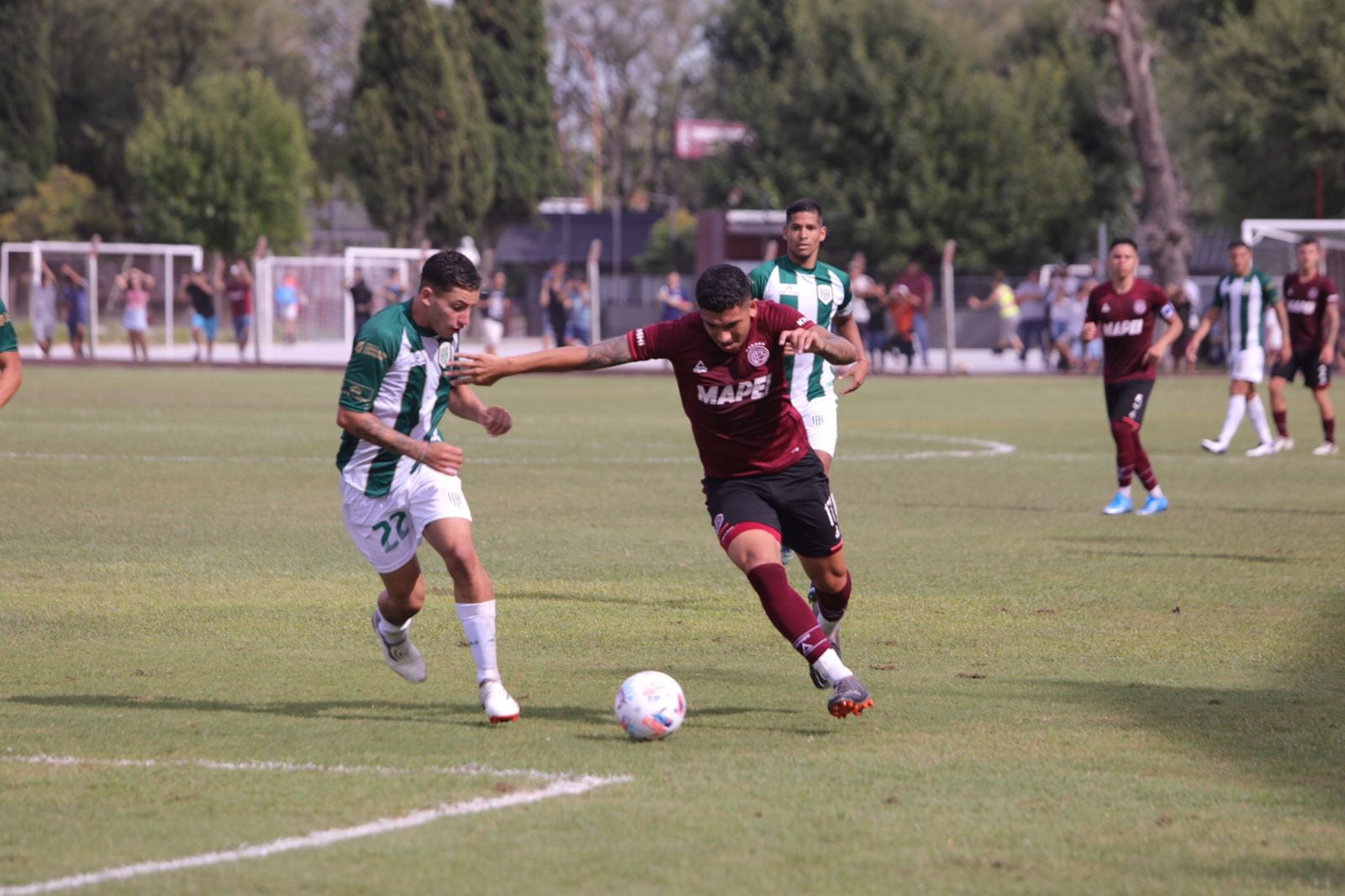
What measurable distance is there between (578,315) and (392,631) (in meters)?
34.0

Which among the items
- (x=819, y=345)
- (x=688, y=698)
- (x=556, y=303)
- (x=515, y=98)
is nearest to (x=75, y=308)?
(x=556, y=303)

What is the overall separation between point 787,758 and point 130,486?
10472 millimetres

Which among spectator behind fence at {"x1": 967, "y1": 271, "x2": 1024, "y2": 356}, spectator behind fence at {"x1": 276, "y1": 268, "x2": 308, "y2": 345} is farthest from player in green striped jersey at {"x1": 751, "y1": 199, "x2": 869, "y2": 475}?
spectator behind fence at {"x1": 276, "y1": 268, "x2": 308, "y2": 345}

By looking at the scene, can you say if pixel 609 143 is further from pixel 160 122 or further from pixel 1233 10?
pixel 1233 10

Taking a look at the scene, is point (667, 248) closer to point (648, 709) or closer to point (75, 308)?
point (75, 308)

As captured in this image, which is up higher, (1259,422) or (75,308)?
(75,308)

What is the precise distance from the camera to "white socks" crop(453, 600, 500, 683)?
271 inches

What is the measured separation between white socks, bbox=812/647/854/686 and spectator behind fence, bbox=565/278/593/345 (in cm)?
→ 3398

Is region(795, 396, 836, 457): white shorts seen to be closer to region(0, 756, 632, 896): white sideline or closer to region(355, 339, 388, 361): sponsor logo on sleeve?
region(355, 339, 388, 361): sponsor logo on sleeve

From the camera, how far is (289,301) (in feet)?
153

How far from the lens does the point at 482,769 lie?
6035mm

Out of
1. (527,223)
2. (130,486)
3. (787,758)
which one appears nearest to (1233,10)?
(527,223)

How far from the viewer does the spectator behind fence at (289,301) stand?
46.8 m

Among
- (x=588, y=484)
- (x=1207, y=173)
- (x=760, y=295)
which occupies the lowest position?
(x=588, y=484)
